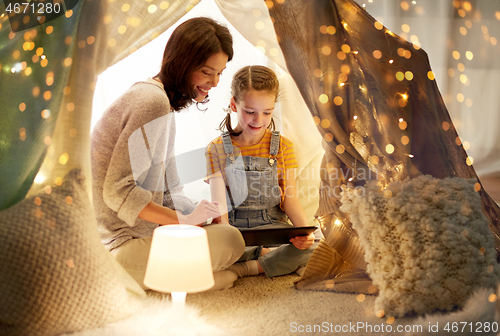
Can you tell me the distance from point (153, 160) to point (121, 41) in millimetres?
394

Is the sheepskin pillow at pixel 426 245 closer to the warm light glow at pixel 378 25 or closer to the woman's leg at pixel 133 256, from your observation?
the warm light glow at pixel 378 25

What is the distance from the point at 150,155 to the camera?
1.09m

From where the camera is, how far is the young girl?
53.6 inches

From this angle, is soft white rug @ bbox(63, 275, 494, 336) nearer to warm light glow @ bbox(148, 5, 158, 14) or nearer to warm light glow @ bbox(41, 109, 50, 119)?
warm light glow @ bbox(41, 109, 50, 119)

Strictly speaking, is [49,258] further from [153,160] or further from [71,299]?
[153,160]

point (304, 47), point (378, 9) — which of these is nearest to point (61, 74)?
point (304, 47)

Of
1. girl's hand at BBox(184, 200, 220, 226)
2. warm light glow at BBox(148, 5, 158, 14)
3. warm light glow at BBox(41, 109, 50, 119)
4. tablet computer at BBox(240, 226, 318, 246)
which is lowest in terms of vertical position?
tablet computer at BBox(240, 226, 318, 246)

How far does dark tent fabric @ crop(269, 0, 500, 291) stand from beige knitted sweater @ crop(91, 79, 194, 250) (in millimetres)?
468

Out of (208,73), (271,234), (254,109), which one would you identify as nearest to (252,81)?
(254,109)

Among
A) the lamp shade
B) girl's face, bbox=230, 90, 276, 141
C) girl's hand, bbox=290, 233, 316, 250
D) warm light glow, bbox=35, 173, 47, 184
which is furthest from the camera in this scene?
girl's face, bbox=230, 90, 276, 141

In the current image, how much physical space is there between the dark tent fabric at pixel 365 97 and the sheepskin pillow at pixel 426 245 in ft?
0.39

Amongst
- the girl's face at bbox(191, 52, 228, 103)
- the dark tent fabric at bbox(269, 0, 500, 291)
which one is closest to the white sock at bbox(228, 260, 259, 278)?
the dark tent fabric at bbox(269, 0, 500, 291)

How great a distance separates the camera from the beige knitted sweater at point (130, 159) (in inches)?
40.6

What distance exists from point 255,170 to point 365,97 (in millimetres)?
521
